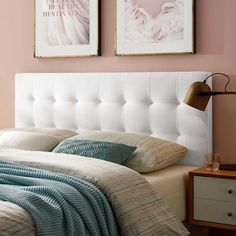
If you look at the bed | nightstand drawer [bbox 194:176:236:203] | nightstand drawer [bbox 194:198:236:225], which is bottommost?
nightstand drawer [bbox 194:198:236:225]

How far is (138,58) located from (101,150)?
2.84 ft

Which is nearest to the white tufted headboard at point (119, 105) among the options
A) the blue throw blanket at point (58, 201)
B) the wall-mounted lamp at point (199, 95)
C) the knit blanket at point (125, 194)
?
the wall-mounted lamp at point (199, 95)

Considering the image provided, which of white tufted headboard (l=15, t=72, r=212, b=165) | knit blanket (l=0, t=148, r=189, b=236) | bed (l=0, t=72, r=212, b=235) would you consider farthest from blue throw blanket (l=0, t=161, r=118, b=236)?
white tufted headboard (l=15, t=72, r=212, b=165)

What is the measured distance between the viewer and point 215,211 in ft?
11.3

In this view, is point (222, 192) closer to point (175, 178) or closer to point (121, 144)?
point (175, 178)

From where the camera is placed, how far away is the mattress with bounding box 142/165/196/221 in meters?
3.34

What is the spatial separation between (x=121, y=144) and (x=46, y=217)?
1.18 meters

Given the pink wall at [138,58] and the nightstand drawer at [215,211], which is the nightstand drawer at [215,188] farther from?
the pink wall at [138,58]

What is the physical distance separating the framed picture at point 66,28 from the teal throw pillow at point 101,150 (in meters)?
0.88

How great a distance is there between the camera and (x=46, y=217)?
2.53 meters

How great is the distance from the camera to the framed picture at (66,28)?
4336 mm

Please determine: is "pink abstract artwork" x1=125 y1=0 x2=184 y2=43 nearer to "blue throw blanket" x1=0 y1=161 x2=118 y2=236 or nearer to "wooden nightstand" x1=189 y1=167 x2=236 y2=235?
"wooden nightstand" x1=189 y1=167 x2=236 y2=235

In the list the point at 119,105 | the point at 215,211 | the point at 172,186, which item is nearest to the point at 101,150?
the point at 172,186

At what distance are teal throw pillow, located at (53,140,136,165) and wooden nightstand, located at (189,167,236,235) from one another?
41 cm
